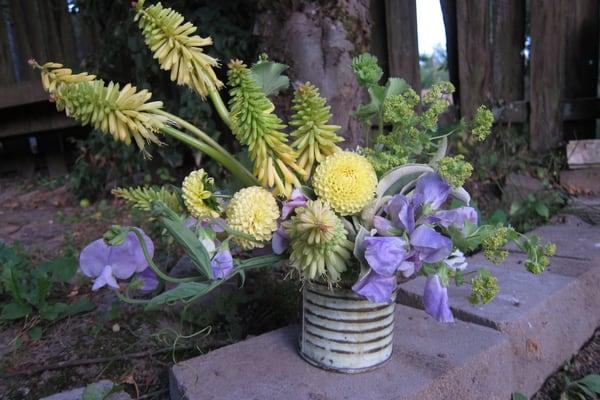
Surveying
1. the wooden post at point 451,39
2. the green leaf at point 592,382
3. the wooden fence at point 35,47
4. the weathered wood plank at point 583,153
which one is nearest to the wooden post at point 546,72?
the weathered wood plank at point 583,153

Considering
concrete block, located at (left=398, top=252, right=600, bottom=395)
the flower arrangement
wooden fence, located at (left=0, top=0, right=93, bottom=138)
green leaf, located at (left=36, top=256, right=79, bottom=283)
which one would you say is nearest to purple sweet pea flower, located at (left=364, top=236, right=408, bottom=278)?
the flower arrangement

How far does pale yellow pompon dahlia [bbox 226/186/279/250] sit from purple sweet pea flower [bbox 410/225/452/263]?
23cm

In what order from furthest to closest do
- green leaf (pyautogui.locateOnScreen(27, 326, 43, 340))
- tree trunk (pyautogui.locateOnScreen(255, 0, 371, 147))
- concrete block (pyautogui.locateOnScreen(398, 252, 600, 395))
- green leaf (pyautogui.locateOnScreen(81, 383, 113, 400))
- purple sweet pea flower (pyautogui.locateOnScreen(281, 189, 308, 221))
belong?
tree trunk (pyautogui.locateOnScreen(255, 0, 371, 147)) < green leaf (pyautogui.locateOnScreen(27, 326, 43, 340)) < concrete block (pyautogui.locateOnScreen(398, 252, 600, 395)) < green leaf (pyautogui.locateOnScreen(81, 383, 113, 400)) < purple sweet pea flower (pyautogui.locateOnScreen(281, 189, 308, 221))

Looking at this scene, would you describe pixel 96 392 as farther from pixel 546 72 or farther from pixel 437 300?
pixel 546 72

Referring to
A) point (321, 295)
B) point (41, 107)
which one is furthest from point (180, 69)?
point (41, 107)

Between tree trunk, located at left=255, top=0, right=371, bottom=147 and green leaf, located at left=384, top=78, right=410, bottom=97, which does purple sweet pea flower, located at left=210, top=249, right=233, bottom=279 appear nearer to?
green leaf, located at left=384, top=78, right=410, bottom=97

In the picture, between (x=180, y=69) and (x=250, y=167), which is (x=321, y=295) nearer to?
(x=250, y=167)

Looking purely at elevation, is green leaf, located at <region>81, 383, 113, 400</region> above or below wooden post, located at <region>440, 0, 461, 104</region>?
below

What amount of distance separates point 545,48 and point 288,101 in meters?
1.66

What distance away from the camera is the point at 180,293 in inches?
31.4

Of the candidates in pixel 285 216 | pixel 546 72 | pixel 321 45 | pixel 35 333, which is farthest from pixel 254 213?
pixel 546 72

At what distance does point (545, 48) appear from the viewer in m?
2.88

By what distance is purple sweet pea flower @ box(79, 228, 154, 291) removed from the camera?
91 centimetres

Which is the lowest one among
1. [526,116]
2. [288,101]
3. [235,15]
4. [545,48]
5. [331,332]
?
[331,332]
